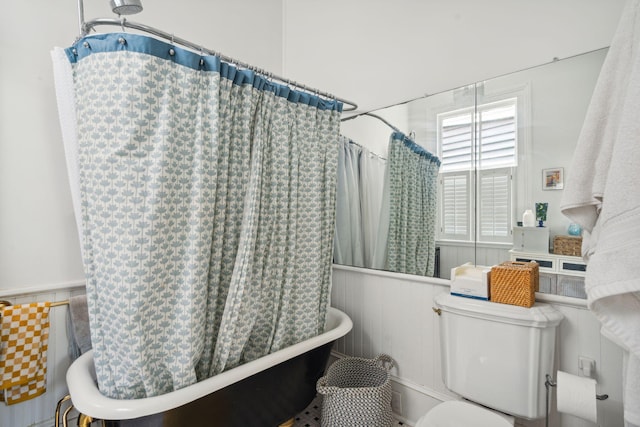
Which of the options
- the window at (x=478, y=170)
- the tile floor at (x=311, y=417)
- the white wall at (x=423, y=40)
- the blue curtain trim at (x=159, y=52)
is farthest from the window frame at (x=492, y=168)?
the tile floor at (x=311, y=417)

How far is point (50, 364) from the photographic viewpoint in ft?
4.76

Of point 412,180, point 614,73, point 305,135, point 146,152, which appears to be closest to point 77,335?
point 146,152

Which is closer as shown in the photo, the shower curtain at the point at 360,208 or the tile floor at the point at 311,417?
the tile floor at the point at 311,417

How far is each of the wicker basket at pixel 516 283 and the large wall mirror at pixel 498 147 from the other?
0.47ft

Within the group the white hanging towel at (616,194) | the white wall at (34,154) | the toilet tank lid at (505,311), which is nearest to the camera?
the white hanging towel at (616,194)

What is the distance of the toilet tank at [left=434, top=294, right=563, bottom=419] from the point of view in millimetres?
1160

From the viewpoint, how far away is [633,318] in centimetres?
81

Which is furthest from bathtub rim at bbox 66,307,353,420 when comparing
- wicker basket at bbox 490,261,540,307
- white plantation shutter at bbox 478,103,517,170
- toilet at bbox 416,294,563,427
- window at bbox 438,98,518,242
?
white plantation shutter at bbox 478,103,517,170

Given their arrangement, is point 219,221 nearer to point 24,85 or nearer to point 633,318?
point 24,85

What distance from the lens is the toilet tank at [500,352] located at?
1160 millimetres

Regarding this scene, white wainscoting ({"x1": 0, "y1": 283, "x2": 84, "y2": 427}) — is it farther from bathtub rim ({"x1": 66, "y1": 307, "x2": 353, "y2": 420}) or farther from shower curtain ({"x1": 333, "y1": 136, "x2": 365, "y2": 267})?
shower curtain ({"x1": 333, "y1": 136, "x2": 365, "y2": 267})

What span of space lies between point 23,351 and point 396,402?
177 cm

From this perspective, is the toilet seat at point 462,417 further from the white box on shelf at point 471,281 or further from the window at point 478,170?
the window at point 478,170

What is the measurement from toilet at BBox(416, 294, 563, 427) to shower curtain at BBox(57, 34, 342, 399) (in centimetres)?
77
